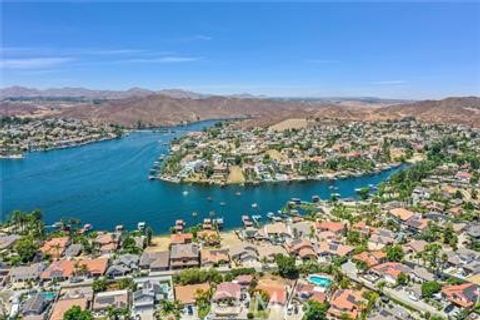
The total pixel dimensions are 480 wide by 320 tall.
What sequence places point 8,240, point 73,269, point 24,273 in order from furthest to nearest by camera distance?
point 8,240
point 73,269
point 24,273

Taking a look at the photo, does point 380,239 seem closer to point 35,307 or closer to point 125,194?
point 35,307


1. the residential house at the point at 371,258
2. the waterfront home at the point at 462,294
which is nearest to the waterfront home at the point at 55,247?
the residential house at the point at 371,258

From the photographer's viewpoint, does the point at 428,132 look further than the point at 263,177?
Yes

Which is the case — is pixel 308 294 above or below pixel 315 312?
below

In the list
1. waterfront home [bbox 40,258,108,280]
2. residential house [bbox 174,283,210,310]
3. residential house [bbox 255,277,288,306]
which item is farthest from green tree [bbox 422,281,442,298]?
waterfront home [bbox 40,258,108,280]

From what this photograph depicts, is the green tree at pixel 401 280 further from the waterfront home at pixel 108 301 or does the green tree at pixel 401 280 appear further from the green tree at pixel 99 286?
the green tree at pixel 99 286

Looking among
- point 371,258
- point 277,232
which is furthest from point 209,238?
point 371,258

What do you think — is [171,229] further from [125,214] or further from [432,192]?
[432,192]

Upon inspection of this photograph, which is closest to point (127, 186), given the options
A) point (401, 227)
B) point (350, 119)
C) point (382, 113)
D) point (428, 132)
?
point (401, 227)
